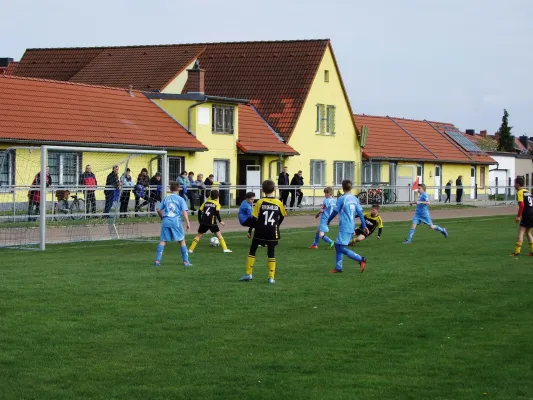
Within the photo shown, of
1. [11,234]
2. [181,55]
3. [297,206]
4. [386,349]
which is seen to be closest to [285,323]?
[386,349]

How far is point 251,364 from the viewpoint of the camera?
415 inches

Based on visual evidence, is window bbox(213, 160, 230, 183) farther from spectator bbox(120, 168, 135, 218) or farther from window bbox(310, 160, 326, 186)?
spectator bbox(120, 168, 135, 218)

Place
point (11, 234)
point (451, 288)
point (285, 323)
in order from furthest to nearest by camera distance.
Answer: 1. point (11, 234)
2. point (451, 288)
3. point (285, 323)

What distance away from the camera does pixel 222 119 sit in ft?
160

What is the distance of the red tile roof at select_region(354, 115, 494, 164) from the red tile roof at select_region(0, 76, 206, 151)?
19108mm

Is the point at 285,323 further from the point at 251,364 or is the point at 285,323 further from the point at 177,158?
the point at 177,158

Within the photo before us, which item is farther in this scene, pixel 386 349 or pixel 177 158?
pixel 177 158

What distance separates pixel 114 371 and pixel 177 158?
3606 centimetres

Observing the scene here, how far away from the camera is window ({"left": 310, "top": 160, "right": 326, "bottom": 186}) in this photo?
56656 millimetres

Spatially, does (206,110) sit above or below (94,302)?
above

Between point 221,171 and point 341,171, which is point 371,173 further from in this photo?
point 221,171

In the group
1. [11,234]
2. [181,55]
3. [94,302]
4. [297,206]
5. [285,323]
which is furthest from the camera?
[181,55]

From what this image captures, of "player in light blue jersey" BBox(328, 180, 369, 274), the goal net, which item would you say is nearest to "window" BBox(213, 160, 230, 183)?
the goal net

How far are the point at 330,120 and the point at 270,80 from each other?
4.31 meters
